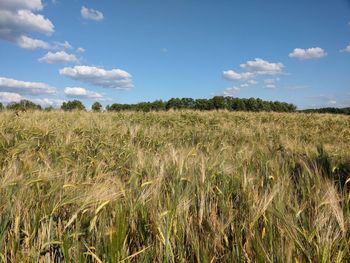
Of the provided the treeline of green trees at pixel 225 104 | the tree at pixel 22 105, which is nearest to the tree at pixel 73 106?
the tree at pixel 22 105

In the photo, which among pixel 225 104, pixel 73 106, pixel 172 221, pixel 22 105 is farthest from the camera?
pixel 225 104

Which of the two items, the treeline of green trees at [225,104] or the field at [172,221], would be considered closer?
the field at [172,221]

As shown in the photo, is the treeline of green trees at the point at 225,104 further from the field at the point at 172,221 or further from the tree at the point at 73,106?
the field at the point at 172,221

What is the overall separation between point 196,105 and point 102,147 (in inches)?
1417

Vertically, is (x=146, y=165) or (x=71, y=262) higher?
(x=146, y=165)

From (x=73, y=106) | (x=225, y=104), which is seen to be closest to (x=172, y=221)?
(x=73, y=106)

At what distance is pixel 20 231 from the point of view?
5.71 feet

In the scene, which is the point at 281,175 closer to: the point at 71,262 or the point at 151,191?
the point at 151,191

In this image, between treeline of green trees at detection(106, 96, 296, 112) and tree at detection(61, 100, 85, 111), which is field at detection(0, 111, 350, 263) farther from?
treeline of green trees at detection(106, 96, 296, 112)

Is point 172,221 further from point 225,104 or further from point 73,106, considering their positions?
point 225,104

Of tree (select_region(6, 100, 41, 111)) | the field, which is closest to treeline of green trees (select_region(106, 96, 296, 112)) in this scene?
tree (select_region(6, 100, 41, 111))

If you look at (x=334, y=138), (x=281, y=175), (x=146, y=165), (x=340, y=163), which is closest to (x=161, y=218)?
(x=146, y=165)

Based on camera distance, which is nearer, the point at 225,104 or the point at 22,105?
the point at 22,105

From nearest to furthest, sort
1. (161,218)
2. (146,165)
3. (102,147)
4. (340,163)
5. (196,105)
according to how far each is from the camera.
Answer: (161,218)
(146,165)
(340,163)
(102,147)
(196,105)
